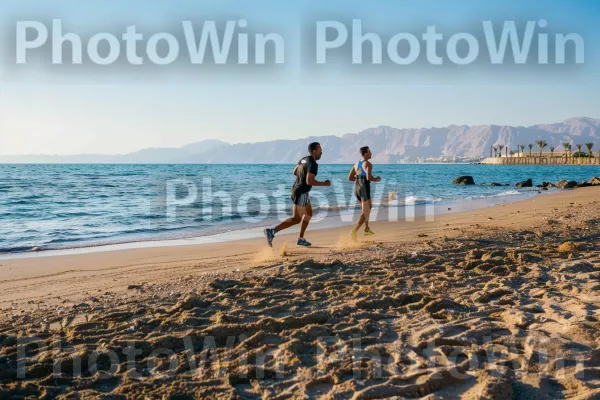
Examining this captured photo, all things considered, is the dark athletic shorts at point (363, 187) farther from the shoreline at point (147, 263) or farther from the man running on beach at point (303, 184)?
the man running on beach at point (303, 184)

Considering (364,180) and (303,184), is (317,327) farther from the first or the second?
(364,180)

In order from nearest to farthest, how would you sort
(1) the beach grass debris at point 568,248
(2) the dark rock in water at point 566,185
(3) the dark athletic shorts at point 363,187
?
(1) the beach grass debris at point 568,248, (3) the dark athletic shorts at point 363,187, (2) the dark rock in water at point 566,185

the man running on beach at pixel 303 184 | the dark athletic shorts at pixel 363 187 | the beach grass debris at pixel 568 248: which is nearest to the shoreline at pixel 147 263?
the man running on beach at pixel 303 184

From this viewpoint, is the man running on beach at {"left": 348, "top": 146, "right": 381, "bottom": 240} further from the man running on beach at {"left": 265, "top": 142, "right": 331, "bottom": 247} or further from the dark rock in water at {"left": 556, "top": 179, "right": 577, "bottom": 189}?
the dark rock in water at {"left": 556, "top": 179, "right": 577, "bottom": 189}

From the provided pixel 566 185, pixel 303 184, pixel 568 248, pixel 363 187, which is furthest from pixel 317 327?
pixel 566 185

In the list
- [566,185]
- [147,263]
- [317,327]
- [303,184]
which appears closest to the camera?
[317,327]

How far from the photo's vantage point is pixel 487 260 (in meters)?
6.41

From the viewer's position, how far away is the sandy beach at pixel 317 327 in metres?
3.13

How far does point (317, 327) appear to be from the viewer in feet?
13.0

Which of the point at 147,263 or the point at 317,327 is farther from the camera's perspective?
the point at 147,263

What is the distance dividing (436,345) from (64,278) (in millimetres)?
5153

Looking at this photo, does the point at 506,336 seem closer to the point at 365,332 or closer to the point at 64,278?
the point at 365,332

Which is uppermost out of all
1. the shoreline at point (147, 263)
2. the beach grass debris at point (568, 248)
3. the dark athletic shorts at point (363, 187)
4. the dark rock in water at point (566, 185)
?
the dark athletic shorts at point (363, 187)

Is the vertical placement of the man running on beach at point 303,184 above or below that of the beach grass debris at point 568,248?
above
